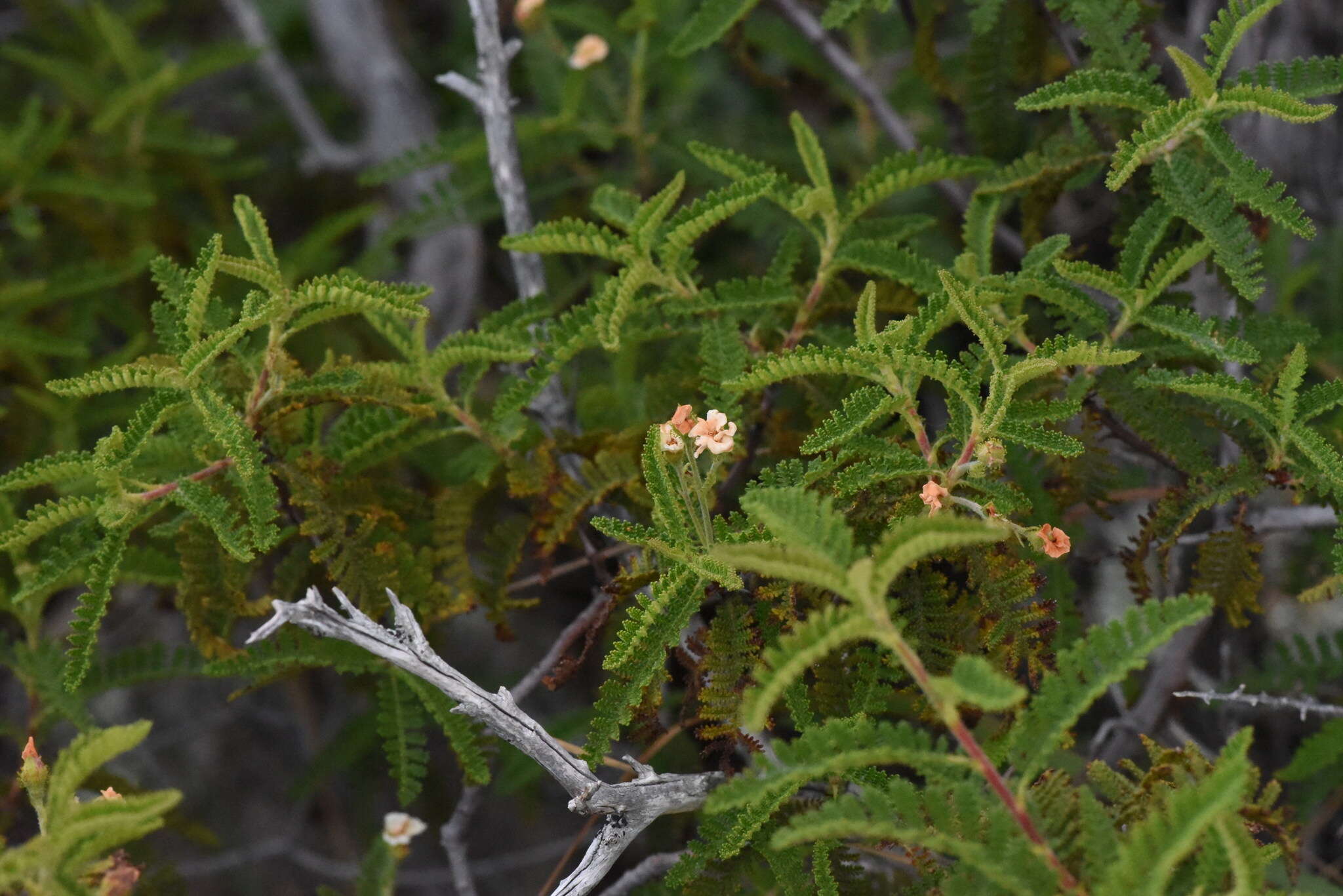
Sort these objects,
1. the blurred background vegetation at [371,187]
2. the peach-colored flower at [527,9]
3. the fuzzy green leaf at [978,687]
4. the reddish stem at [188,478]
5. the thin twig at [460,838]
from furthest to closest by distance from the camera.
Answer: the peach-colored flower at [527,9]
the blurred background vegetation at [371,187]
the thin twig at [460,838]
the reddish stem at [188,478]
the fuzzy green leaf at [978,687]

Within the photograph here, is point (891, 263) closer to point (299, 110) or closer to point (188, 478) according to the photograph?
point (188, 478)

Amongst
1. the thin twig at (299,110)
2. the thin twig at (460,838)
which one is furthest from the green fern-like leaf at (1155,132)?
the thin twig at (299,110)

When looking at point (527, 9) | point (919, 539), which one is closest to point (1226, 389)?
point (919, 539)

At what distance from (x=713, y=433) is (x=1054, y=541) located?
47 centimetres

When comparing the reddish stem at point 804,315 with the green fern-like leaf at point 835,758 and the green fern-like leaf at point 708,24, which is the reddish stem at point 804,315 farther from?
the green fern-like leaf at point 835,758

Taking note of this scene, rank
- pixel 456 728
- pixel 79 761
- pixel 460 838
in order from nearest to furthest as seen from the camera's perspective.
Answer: pixel 79 761 < pixel 456 728 < pixel 460 838

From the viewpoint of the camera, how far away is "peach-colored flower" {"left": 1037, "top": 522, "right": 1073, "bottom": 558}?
1.38 metres

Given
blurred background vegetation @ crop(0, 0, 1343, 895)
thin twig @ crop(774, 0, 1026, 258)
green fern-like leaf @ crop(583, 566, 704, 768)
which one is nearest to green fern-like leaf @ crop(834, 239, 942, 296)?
blurred background vegetation @ crop(0, 0, 1343, 895)

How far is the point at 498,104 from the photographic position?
6.56 ft

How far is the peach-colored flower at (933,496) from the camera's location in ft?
4.35

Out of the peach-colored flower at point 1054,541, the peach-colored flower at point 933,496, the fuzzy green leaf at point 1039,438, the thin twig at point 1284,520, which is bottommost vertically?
the thin twig at point 1284,520

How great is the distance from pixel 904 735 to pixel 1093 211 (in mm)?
1901

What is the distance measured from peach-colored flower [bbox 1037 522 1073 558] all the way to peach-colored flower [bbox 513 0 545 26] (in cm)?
172

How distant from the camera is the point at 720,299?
1.71 m
